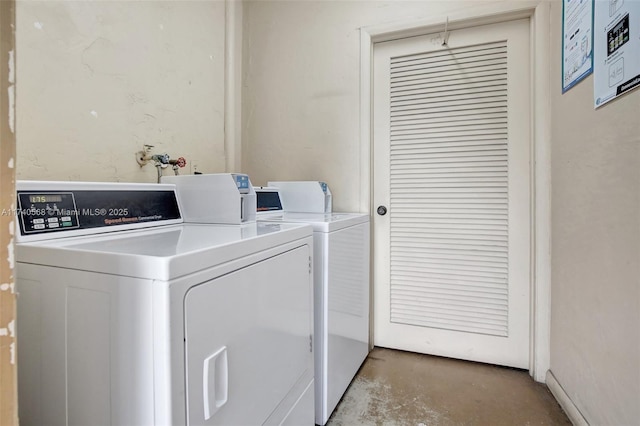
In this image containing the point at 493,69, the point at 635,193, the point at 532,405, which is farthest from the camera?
the point at 493,69

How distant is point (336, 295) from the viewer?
1.52 metres

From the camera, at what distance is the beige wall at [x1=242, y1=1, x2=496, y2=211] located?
7.15 feet

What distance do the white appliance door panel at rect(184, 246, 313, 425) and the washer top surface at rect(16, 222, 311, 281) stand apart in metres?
0.06

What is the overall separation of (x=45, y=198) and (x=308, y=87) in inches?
68.7

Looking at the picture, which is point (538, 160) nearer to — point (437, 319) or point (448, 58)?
point (448, 58)

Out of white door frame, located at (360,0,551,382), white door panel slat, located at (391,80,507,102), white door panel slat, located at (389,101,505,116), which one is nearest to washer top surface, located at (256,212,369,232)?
white door panel slat, located at (389,101,505,116)

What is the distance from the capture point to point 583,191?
1431 millimetres

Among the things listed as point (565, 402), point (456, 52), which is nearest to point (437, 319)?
point (565, 402)

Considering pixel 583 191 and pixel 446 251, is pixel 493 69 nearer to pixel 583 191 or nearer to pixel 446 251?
pixel 583 191

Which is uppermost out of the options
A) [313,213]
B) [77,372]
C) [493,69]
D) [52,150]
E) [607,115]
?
[493,69]

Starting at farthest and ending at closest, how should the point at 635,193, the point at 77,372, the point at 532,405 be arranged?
the point at 532,405 → the point at 635,193 → the point at 77,372

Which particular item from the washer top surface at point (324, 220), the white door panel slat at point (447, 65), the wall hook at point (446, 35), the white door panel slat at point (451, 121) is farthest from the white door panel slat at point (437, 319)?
the wall hook at point (446, 35)

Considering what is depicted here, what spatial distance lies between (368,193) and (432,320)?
92cm

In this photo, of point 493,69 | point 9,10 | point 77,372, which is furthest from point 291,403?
point 493,69
